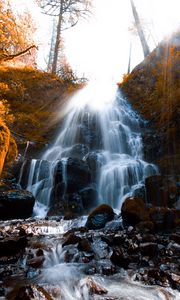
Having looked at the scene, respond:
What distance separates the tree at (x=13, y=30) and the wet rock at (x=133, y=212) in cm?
560

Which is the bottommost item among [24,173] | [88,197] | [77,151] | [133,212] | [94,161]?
[133,212]

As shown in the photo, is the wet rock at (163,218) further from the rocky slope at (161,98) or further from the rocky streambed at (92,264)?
the rocky slope at (161,98)

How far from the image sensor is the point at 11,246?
19.5ft

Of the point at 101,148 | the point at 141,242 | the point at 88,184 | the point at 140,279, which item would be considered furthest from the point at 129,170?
the point at 140,279

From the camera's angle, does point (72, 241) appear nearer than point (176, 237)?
Yes

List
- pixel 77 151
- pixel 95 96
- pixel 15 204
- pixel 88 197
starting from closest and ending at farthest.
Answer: pixel 15 204 → pixel 88 197 → pixel 77 151 → pixel 95 96

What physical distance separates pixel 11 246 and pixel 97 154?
8.87 meters

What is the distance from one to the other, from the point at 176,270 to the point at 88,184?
739 cm

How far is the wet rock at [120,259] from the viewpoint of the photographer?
5.62 m

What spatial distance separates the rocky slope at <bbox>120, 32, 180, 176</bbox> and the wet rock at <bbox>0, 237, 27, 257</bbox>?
817 cm

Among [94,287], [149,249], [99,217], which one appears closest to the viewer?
[94,287]

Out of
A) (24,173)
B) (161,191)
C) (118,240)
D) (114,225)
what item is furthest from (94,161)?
(118,240)

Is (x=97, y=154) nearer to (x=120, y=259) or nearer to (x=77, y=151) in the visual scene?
(x=77, y=151)

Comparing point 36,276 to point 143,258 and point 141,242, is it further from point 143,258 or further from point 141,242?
point 141,242
